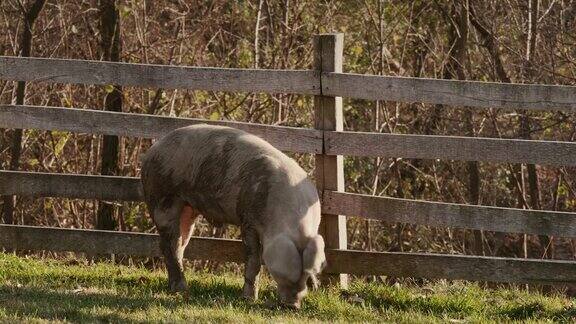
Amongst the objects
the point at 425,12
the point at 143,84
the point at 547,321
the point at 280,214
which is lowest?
the point at 547,321

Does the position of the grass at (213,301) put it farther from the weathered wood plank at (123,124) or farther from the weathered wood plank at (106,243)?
the weathered wood plank at (123,124)

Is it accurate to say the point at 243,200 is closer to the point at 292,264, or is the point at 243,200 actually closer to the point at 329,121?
the point at 292,264

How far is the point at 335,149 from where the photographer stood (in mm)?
8914

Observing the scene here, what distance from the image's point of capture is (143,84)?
9289 mm

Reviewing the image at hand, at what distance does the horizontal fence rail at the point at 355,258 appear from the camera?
28.2 feet

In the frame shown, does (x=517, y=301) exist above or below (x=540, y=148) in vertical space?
below

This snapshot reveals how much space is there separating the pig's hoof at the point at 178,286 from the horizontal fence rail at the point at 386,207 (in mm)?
895

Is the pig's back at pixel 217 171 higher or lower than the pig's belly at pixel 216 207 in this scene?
higher

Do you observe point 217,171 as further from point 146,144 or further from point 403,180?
point 403,180

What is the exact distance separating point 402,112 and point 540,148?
7.35 metres

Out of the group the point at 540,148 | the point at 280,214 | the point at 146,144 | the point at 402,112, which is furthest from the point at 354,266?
the point at 402,112

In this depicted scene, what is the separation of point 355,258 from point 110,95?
543 cm

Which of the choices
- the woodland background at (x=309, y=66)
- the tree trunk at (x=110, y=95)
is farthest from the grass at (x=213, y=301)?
the woodland background at (x=309, y=66)

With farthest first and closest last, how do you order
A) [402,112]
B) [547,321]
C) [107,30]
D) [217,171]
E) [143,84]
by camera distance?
[402,112] → [107,30] → [143,84] → [217,171] → [547,321]
